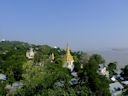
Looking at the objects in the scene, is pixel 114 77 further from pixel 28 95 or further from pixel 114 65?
pixel 28 95

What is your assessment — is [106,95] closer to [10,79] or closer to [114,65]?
[10,79]

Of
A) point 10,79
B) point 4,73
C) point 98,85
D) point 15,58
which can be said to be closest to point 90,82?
Answer: point 98,85

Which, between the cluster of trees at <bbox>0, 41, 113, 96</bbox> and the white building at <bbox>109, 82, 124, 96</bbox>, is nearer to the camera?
the cluster of trees at <bbox>0, 41, 113, 96</bbox>

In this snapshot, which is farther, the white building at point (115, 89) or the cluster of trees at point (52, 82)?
the white building at point (115, 89)

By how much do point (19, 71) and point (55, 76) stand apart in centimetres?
1752

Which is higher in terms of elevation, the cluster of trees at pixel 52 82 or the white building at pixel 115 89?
the cluster of trees at pixel 52 82

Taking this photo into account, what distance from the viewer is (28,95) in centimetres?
1509

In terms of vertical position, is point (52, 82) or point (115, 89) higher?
point (52, 82)

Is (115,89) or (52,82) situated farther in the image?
(115,89)

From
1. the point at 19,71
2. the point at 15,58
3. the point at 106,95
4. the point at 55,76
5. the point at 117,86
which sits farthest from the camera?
the point at 15,58

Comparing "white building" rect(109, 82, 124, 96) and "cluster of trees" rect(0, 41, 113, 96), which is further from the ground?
"cluster of trees" rect(0, 41, 113, 96)

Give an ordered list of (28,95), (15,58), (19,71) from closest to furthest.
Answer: (28,95)
(19,71)
(15,58)

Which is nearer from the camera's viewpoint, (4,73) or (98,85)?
(98,85)

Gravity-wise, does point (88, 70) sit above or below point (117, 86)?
above
